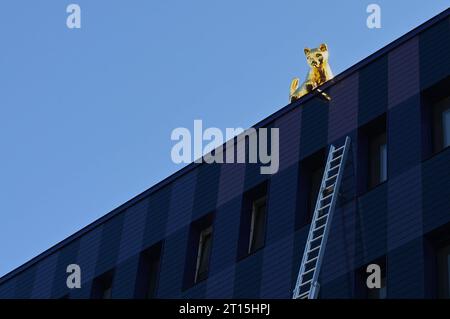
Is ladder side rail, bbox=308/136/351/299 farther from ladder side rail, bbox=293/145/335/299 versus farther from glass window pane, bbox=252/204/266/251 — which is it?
glass window pane, bbox=252/204/266/251

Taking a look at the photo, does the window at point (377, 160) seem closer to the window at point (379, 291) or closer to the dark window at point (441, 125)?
the dark window at point (441, 125)

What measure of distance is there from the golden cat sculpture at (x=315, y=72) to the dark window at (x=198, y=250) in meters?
3.84

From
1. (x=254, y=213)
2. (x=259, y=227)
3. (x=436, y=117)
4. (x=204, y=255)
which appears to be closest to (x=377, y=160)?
(x=436, y=117)

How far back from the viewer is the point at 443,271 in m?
27.9

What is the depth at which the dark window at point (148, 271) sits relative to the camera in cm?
3562

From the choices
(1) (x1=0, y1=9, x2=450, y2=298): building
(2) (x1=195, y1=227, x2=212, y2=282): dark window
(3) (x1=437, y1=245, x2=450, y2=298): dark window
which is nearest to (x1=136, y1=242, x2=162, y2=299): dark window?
(1) (x1=0, y1=9, x2=450, y2=298): building

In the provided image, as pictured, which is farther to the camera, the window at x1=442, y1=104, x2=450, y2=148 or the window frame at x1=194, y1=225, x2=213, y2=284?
the window frame at x1=194, y1=225, x2=213, y2=284

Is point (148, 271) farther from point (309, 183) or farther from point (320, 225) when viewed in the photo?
point (320, 225)

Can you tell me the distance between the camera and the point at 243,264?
106 feet

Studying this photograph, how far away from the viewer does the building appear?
28.7 metres

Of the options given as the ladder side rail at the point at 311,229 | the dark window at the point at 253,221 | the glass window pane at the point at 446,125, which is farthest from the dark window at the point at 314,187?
the glass window pane at the point at 446,125
